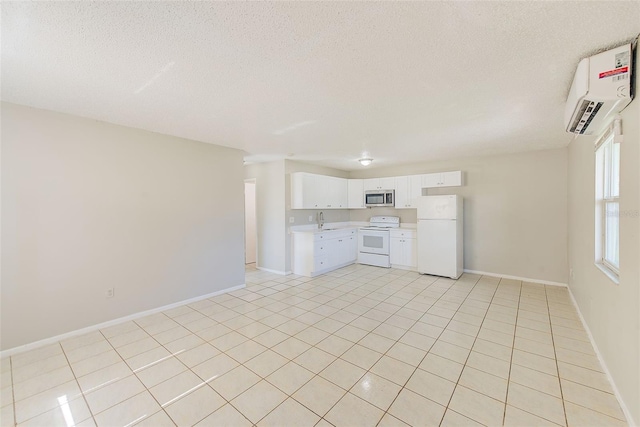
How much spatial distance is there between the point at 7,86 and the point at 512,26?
384 cm

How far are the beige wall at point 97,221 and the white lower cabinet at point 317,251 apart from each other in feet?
5.46

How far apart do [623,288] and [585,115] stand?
1.32 metres

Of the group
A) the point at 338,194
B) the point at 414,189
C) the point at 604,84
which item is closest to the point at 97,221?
the point at 338,194

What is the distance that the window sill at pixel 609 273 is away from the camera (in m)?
1.98

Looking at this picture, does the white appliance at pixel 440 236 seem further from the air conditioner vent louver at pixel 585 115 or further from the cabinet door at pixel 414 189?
the air conditioner vent louver at pixel 585 115

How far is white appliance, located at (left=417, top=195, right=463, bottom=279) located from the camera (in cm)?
487

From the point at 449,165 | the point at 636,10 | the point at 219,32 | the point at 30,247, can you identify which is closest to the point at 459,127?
the point at 636,10

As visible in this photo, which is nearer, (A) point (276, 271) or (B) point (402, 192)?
(A) point (276, 271)

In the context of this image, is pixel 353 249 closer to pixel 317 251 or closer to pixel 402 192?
pixel 317 251

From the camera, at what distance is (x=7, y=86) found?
2197 mm

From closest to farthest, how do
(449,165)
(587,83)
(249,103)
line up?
(587,83), (249,103), (449,165)

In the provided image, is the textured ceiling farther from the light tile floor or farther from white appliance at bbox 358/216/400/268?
white appliance at bbox 358/216/400/268

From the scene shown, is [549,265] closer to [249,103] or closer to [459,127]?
[459,127]

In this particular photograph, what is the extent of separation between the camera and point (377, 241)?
6.01 meters
